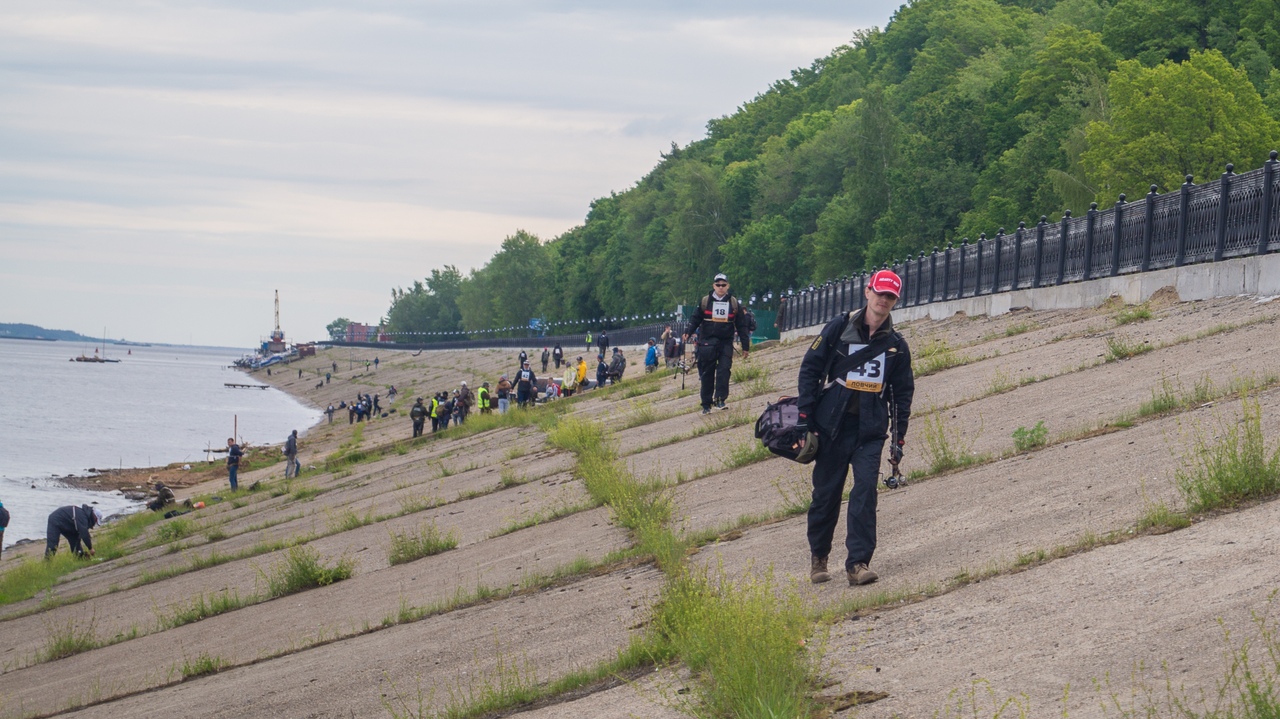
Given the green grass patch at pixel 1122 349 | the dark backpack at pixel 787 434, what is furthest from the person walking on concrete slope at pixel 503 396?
the dark backpack at pixel 787 434

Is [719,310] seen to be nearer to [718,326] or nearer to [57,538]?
[718,326]

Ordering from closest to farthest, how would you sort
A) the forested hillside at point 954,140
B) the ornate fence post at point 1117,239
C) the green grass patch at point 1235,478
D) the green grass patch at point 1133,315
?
1. the green grass patch at point 1235,478
2. the green grass patch at point 1133,315
3. the ornate fence post at point 1117,239
4. the forested hillside at point 954,140

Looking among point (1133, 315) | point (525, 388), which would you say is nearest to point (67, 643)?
point (1133, 315)

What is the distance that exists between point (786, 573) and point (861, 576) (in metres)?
1.03

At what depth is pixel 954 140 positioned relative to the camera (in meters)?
76.9

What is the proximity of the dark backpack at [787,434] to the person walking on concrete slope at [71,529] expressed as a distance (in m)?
18.8

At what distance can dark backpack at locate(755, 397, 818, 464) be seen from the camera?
8.19 metres

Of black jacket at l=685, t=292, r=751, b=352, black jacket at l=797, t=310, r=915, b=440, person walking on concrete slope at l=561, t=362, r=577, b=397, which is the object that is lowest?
person walking on concrete slope at l=561, t=362, r=577, b=397

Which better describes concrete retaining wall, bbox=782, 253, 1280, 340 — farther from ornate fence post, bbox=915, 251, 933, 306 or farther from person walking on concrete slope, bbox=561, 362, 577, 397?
person walking on concrete slope, bbox=561, 362, 577, 397

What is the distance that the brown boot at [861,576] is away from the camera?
8.05 metres

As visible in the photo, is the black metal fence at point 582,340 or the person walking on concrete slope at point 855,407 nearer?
the person walking on concrete slope at point 855,407

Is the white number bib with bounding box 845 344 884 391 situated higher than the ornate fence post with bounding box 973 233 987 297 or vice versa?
the ornate fence post with bounding box 973 233 987 297

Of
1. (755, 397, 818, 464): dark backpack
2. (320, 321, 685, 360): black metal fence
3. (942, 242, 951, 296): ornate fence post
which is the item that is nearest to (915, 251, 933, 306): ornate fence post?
(942, 242, 951, 296): ornate fence post

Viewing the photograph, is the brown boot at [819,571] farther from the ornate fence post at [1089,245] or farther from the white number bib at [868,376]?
the ornate fence post at [1089,245]
